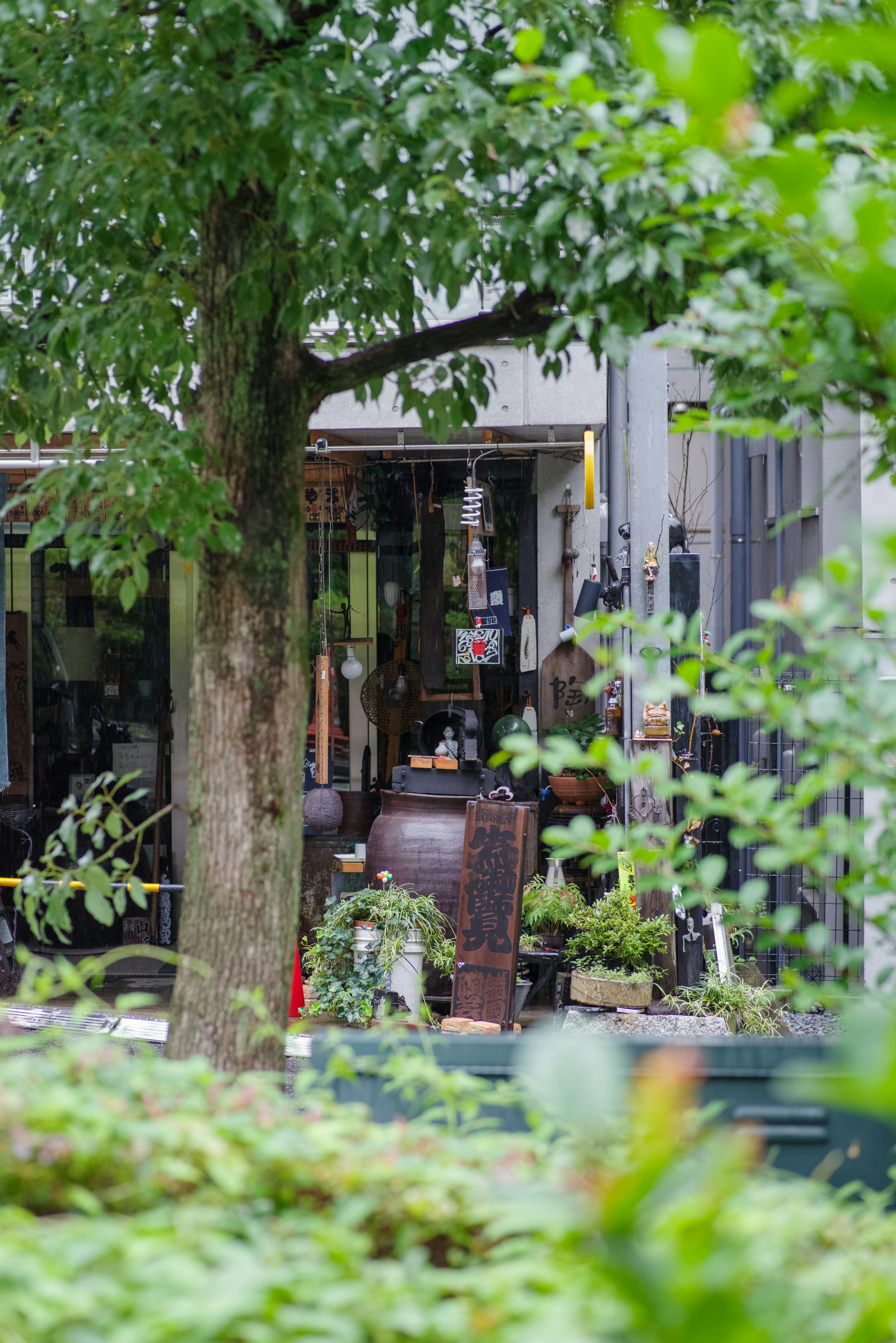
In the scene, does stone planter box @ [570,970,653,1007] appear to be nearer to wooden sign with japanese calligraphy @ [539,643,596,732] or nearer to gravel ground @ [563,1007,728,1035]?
gravel ground @ [563,1007,728,1035]

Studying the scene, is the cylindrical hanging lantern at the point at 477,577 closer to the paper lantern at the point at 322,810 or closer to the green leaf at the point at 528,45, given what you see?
the paper lantern at the point at 322,810

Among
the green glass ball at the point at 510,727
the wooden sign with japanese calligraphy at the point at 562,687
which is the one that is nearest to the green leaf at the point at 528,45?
the green glass ball at the point at 510,727

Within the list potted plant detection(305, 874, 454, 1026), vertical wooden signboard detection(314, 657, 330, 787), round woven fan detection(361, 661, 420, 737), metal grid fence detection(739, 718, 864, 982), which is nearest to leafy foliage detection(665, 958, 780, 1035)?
metal grid fence detection(739, 718, 864, 982)

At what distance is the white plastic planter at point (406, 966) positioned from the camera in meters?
6.26

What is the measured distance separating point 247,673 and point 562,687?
19.0 feet

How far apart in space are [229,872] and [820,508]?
597 cm

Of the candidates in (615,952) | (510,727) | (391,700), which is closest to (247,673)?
(615,952)

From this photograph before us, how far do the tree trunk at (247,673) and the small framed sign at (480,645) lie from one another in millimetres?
4864

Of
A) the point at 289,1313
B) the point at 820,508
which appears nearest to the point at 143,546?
the point at 289,1313

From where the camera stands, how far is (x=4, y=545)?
28.4ft

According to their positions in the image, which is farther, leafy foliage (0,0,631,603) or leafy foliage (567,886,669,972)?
leafy foliage (567,886,669,972)

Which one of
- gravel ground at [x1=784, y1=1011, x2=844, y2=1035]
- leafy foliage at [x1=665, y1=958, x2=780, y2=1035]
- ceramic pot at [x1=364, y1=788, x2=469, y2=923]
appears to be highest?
ceramic pot at [x1=364, y1=788, x2=469, y2=923]

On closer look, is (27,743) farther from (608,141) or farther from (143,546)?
(608,141)

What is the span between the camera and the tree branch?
2.76 meters
